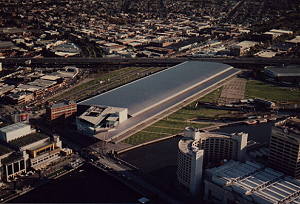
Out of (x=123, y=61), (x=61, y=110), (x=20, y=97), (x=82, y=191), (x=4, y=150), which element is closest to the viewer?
(x=82, y=191)

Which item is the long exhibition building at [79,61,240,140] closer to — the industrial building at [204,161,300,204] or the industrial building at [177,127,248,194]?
the industrial building at [177,127,248,194]

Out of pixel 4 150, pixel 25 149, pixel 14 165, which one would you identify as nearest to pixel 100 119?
pixel 25 149

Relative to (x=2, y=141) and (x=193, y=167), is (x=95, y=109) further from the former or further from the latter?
(x=193, y=167)

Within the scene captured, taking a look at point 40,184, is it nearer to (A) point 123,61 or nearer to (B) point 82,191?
(B) point 82,191

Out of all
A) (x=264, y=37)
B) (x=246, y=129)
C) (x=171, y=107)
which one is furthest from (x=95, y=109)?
(x=264, y=37)

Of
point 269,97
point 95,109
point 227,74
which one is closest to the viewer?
point 95,109

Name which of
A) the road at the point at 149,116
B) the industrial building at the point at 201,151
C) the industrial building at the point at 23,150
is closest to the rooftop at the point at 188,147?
the industrial building at the point at 201,151

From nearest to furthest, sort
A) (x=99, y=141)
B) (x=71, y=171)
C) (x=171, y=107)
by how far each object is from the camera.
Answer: (x=71, y=171) < (x=99, y=141) < (x=171, y=107)
